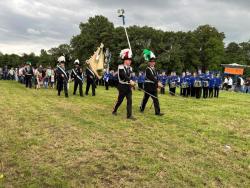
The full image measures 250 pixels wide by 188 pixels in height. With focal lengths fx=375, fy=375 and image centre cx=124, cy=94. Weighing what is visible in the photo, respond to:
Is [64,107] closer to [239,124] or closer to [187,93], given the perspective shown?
[239,124]

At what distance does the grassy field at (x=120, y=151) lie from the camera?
647 cm

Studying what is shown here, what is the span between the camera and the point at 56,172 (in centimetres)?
666

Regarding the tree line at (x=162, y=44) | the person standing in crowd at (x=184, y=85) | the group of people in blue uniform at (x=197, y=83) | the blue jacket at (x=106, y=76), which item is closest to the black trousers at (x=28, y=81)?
the blue jacket at (x=106, y=76)

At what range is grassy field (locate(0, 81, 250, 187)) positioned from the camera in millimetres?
6469

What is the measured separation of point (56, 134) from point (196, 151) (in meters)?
3.56

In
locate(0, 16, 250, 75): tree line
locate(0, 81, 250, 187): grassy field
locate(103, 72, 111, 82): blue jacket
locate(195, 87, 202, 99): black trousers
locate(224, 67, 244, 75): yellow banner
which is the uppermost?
locate(0, 16, 250, 75): tree line

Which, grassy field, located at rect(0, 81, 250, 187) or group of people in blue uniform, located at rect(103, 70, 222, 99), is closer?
grassy field, located at rect(0, 81, 250, 187)

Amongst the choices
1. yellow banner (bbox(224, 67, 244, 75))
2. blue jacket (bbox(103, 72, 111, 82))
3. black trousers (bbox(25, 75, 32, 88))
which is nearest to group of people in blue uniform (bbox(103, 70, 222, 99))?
blue jacket (bbox(103, 72, 111, 82))

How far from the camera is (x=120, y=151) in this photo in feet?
26.6

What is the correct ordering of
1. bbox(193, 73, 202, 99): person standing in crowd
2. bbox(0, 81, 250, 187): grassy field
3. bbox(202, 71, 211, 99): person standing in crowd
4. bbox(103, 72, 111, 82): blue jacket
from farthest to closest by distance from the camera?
bbox(103, 72, 111, 82): blue jacket < bbox(202, 71, 211, 99): person standing in crowd < bbox(193, 73, 202, 99): person standing in crowd < bbox(0, 81, 250, 187): grassy field

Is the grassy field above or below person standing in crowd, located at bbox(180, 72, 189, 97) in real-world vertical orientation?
below

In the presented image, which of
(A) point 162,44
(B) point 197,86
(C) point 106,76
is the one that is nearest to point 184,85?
(B) point 197,86

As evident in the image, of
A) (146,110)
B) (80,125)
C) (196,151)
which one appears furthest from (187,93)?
(196,151)

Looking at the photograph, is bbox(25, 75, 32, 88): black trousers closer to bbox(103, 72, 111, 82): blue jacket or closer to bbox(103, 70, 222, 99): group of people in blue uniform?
bbox(103, 72, 111, 82): blue jacket
